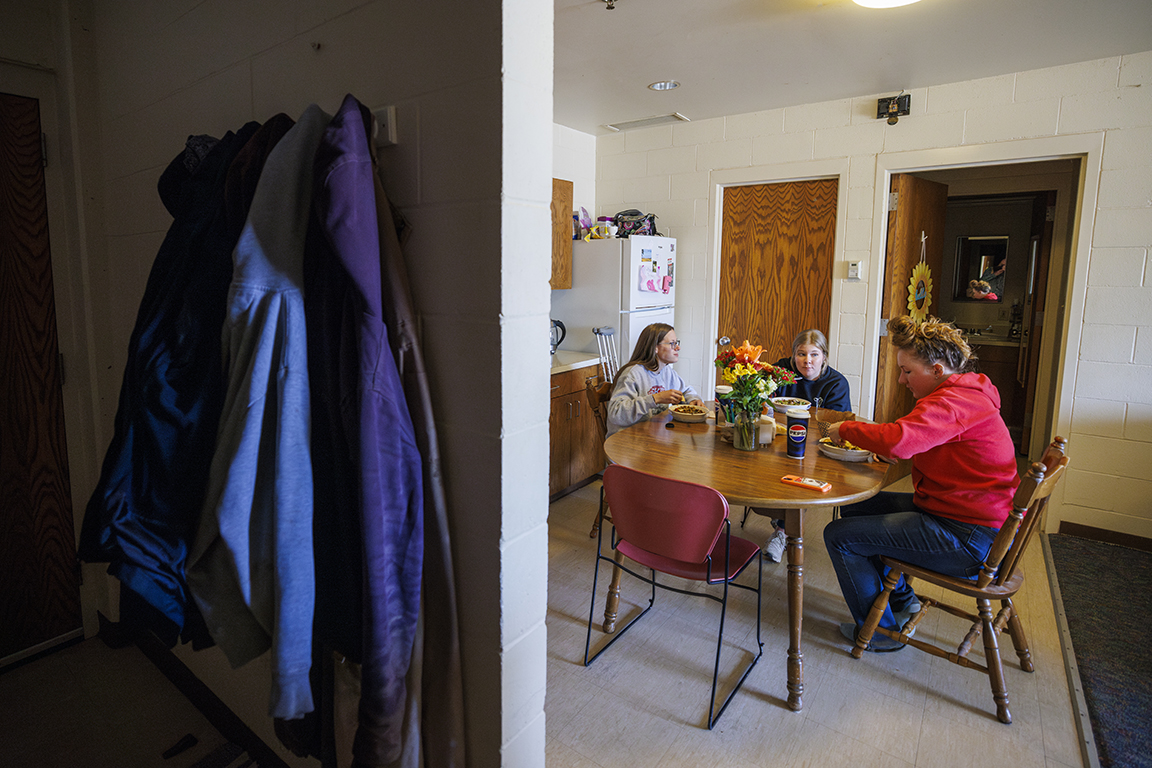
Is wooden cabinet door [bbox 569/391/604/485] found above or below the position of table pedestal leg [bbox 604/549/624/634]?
above

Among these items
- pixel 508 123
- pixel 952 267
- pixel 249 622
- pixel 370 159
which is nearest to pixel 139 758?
pixel 249 622

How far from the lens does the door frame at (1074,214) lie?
3.26 meters

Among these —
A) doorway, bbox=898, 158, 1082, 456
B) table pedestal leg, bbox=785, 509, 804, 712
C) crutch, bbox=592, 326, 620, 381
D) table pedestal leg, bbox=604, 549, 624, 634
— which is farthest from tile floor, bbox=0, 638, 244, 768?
doorway, bbox=898, 158, 1082, 456

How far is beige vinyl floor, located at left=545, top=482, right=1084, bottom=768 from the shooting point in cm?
190

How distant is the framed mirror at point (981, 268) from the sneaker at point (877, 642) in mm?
4524

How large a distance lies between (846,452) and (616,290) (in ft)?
6.96

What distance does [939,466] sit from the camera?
217cm

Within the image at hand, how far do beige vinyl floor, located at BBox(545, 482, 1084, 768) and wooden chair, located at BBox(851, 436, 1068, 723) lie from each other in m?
0.10

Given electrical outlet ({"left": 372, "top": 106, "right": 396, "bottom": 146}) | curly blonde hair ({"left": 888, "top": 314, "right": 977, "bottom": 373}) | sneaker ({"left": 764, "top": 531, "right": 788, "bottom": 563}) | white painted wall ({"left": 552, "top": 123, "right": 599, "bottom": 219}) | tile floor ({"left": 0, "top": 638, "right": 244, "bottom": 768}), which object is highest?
white painted wall ({"left": 552, "top": 123, "right": 599, "bottom": 219})

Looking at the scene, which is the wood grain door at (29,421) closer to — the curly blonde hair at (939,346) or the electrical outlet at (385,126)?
the electrical outlet at (385,126)

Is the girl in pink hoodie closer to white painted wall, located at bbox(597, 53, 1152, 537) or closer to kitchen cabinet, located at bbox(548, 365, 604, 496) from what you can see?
white painted wall, located at bbox(597, 53, 1152, 537)

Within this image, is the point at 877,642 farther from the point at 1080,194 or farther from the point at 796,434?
the point at 1080,194

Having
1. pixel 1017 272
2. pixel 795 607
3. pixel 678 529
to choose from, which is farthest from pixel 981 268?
pixel 678 529

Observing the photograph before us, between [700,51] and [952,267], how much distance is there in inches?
163
